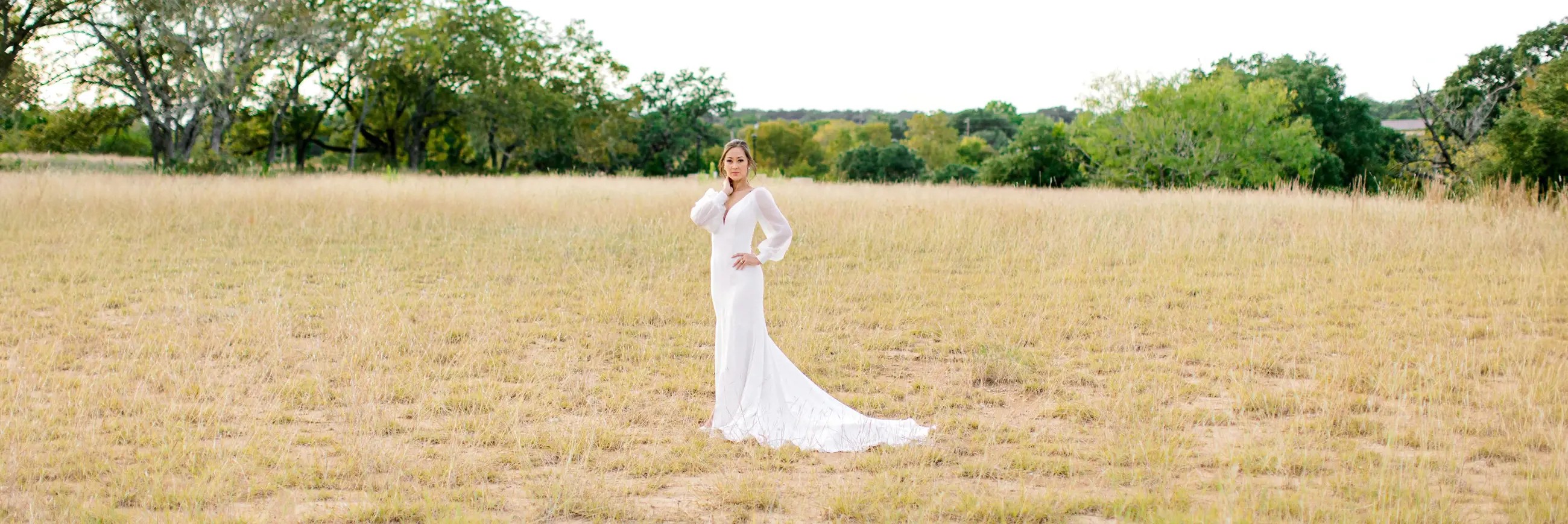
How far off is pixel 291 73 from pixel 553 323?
32.6 m

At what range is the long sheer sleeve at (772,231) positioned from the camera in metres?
5.22

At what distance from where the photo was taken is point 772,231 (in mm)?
5297

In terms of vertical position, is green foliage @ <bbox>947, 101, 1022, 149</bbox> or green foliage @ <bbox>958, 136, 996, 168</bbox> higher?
green foliage @ <bbox>947, 101, 1022, 149</bbox>

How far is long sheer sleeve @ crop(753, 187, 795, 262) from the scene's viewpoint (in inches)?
205

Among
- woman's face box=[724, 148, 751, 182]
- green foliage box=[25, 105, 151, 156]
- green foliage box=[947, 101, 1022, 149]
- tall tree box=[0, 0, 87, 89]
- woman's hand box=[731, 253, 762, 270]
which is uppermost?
green foliage box=[947, 101, 1022, 149]

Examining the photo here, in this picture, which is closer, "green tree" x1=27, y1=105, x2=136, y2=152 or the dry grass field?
the dry grass field

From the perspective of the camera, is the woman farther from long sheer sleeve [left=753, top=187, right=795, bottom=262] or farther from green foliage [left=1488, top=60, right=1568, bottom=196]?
green foliage [left=1488, top=60, right=1568, bottom=196]

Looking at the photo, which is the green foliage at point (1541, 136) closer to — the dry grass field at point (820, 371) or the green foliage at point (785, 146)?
the dry grass field at point (820, 371)

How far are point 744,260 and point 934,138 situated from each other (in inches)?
3953

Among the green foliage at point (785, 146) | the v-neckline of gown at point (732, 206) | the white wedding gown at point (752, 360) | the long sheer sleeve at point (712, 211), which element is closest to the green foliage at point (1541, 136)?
the white wedding gown at point (752, 360)

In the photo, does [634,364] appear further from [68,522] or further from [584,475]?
[68,522]

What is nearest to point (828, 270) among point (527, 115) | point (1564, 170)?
point (1564, 170)

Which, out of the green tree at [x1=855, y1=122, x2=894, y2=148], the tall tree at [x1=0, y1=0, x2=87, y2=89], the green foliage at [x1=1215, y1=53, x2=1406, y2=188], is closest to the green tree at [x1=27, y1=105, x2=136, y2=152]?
the tall tree at [x1=0, y1=0, x2=87, y2=89]

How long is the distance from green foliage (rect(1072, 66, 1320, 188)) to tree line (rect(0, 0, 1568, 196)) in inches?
3.1
